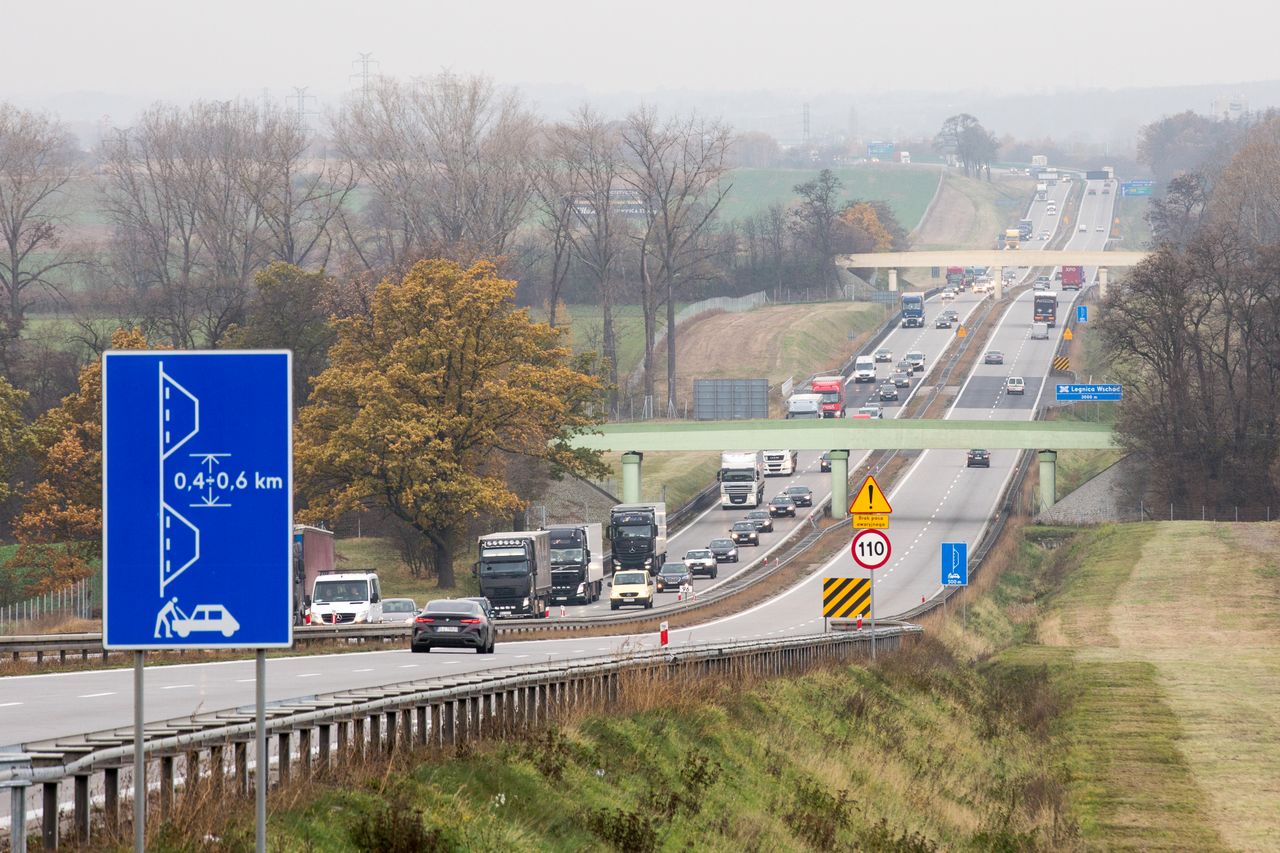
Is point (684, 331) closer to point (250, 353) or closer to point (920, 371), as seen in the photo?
point (920, 371)

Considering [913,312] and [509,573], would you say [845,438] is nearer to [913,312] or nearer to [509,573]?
[509,573]

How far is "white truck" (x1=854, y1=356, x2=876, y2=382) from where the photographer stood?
502 ft

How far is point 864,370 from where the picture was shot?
6058 inches

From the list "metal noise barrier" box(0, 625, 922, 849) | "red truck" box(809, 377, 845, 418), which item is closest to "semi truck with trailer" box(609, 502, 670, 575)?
"red truck" box(809, 377, 845, 418)

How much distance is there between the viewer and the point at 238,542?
962 centimetres

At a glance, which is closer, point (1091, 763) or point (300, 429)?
point (1091, 763)

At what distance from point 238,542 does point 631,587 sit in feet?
223

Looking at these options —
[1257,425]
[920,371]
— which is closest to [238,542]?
[1257,425]

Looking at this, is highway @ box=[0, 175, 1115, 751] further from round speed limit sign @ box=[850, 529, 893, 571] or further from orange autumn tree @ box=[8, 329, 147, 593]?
orange autumn tree @ box=[8, 329, 147, 593]

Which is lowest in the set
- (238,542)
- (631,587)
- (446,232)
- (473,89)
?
(631,587)

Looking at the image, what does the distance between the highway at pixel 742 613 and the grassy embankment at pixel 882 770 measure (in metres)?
4.28

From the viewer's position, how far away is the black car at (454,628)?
43.9 meters

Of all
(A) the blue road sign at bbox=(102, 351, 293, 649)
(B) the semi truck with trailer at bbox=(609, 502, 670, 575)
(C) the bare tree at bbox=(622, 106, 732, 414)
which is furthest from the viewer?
(C) the bare tree at bbox=(622, 106, 732, 414)

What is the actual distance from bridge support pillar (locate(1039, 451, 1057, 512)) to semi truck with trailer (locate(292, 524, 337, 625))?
4967 cm
